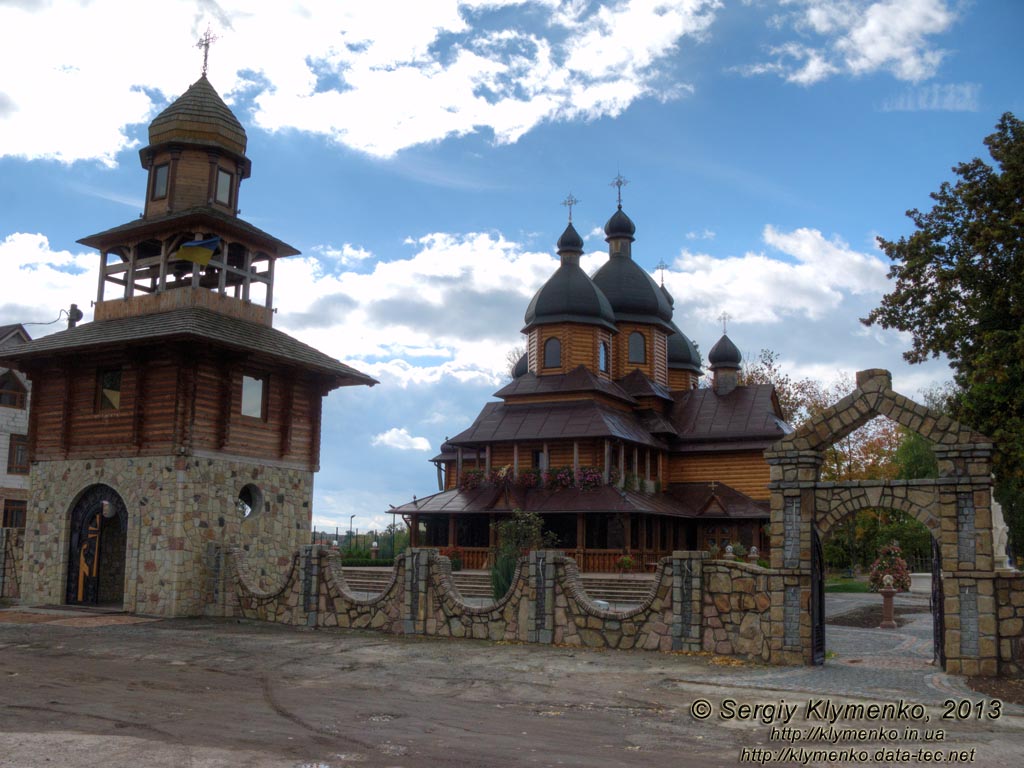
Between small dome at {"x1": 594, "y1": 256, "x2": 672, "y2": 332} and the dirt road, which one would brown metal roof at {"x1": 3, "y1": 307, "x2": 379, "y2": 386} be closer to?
the dirt road

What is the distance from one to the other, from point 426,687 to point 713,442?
26.2 meters

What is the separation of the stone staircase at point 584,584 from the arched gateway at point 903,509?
849 cm

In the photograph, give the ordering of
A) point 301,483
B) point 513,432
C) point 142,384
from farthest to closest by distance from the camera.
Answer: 1. point 513,432
2. point 301,483
3. point 142,384

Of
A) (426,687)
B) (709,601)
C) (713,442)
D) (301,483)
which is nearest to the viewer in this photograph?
(426,687)

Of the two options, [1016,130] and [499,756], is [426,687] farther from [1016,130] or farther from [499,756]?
[1016,130]

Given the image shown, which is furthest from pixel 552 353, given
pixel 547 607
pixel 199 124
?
pixel 547 607

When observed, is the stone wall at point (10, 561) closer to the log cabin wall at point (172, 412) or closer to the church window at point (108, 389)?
the log cabin wall at point (172, 412)

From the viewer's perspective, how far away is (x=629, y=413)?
3753cm

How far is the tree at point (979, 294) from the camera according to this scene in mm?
21094

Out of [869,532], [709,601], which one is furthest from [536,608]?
[869,532]

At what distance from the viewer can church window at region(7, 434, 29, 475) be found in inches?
1447

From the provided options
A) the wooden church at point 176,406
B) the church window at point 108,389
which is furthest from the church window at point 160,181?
the church window at point 108,389

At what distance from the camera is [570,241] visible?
39188 millimetres

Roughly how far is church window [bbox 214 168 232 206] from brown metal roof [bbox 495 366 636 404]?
14560mm
